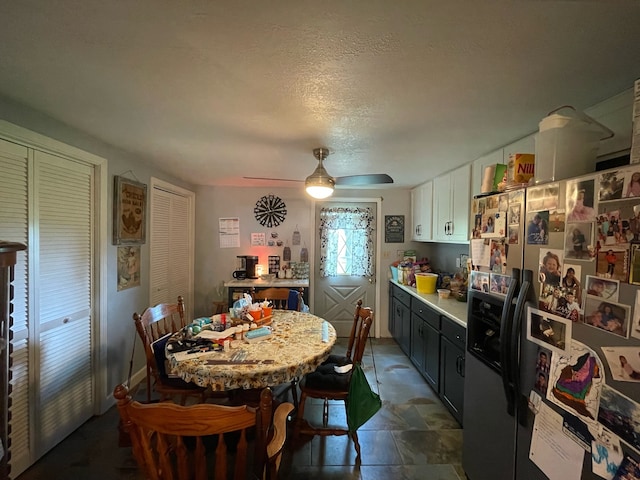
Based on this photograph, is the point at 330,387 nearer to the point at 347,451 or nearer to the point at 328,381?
the point at 328,381

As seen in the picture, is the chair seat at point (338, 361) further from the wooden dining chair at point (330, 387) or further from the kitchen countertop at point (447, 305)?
the kitchen countertop at point (447, 305)

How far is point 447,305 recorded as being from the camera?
267cm

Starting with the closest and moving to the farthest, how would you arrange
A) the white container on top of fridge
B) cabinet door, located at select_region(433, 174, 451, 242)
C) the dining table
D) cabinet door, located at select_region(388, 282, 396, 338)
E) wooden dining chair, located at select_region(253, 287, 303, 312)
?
1. the white container on top of fridge
2. the dining table
3. wooden dining chair, located at select_region(253, 287, 303, 312)
4. cabinet door, located at select_region(433, 174, 451, 242)
5. cabinet door, located at select_region(388, 282, 396, 338)

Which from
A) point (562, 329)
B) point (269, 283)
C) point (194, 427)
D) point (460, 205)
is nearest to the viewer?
point (194, 427)

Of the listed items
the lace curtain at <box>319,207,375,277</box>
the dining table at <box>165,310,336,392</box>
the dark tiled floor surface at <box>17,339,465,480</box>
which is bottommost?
the dark tiled floor surface at <box>17,339,465,480</box>

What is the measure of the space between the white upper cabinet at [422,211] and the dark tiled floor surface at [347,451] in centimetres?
194

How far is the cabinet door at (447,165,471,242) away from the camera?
2.62 m

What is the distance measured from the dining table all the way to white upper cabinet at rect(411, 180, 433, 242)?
7.08ft

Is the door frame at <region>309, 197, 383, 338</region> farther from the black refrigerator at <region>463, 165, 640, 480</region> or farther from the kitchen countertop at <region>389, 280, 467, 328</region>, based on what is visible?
the black refrigerator at <region>463, 165, 640, 480</region>

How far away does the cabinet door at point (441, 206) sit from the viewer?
9.89 ft

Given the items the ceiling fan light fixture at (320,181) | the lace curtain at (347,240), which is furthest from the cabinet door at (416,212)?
the ceiling fan light fixture at (320,181)

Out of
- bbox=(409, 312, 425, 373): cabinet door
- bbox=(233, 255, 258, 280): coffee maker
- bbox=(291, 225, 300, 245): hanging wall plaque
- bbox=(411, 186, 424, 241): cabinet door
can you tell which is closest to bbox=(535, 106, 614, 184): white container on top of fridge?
bbox=(409, 312, 425, 373): cabinet door

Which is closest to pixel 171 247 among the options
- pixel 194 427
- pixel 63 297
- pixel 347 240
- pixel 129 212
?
pixel 129 212

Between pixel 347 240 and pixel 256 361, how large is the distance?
287 cm
